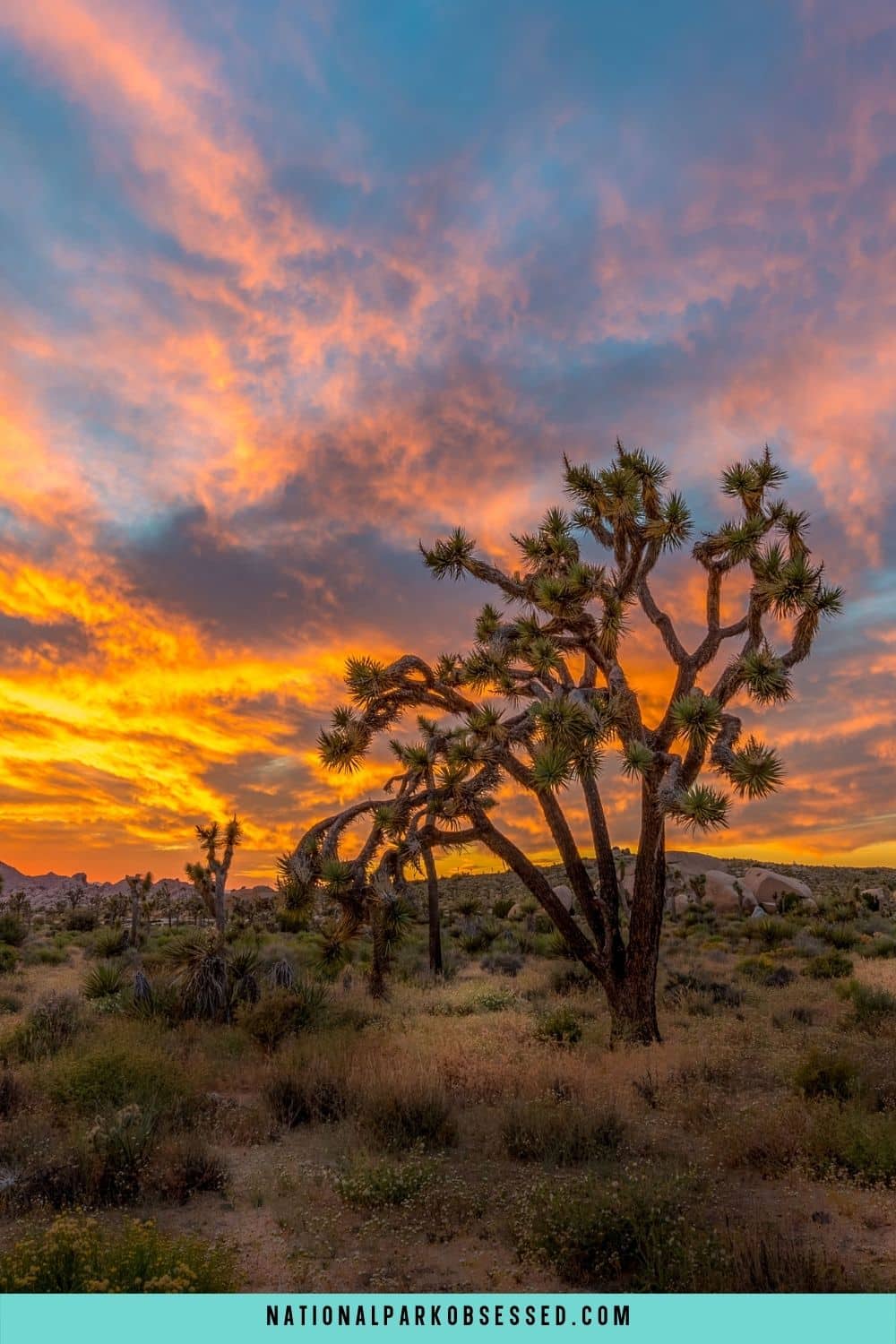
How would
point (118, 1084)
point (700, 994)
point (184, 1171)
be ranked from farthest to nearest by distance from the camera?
point (700, 994), point (118, 1084), point (184, 1171)

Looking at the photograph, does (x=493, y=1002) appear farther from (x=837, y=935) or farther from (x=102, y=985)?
(x=837, y=935)

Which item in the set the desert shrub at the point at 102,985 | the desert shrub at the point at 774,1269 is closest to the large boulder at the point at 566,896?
the desert shrub at the point at 102,985

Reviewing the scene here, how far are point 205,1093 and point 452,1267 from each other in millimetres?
5500

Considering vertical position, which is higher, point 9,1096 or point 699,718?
point 699,718

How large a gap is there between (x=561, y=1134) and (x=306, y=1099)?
338 centimetres

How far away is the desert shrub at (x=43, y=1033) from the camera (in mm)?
13039

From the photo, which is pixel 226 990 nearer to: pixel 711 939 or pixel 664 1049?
pixel 664 1049

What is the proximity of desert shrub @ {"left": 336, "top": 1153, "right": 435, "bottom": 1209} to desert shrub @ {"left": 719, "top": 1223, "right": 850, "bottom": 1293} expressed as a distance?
9.79 ft

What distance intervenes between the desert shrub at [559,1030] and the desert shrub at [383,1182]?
6063mm

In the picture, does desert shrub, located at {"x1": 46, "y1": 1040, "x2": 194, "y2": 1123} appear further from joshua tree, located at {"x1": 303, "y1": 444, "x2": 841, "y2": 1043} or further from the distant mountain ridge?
the distant mountain ridge

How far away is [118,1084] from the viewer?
10352 mm

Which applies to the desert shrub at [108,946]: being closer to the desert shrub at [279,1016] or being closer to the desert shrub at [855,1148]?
the desert shrub at [279,1016]

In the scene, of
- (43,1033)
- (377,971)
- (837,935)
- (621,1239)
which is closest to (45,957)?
(377,971)

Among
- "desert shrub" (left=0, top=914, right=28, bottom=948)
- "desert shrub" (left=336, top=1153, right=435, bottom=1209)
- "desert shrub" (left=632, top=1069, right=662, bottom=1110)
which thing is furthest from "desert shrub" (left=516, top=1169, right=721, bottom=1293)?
"desert shrub" (left=0, top=914, right=28, bottom=948)
